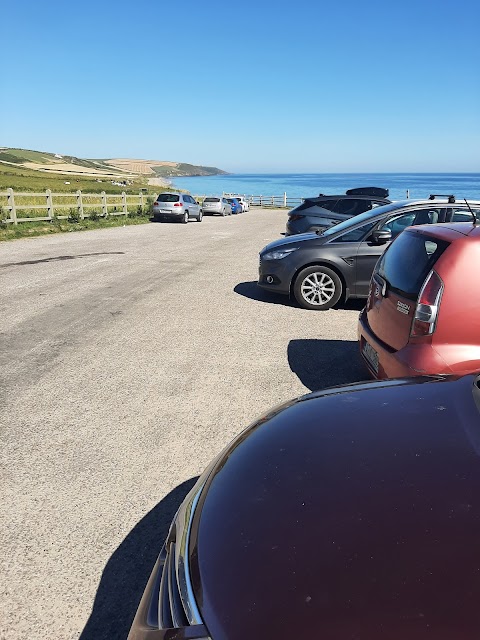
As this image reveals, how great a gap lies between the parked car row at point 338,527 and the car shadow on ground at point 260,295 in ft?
18.6

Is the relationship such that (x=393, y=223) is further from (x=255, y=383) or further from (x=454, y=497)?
(x=454, y=497)

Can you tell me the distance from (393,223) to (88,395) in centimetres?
522

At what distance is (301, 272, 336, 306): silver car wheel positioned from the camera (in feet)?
24.8

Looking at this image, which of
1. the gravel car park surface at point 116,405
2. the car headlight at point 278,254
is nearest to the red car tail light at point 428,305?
the gravel car park surface at point 116,405

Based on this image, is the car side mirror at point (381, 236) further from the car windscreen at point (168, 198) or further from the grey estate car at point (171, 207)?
the car windscreen at point (168, 198)

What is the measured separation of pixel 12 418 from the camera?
155 inches

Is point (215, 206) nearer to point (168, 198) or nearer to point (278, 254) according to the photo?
point (168, 198)

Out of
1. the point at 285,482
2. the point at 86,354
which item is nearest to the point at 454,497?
the point at 285,482

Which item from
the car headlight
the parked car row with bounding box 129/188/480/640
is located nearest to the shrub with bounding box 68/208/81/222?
the car headlight

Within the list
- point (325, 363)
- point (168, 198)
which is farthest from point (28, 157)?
point (325, 363)

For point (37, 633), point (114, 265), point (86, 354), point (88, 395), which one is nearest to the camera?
point (37, 633)

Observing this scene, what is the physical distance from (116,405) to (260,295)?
4.77 metres

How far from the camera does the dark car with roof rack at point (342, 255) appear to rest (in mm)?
7402

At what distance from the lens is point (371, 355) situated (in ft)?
13.4
